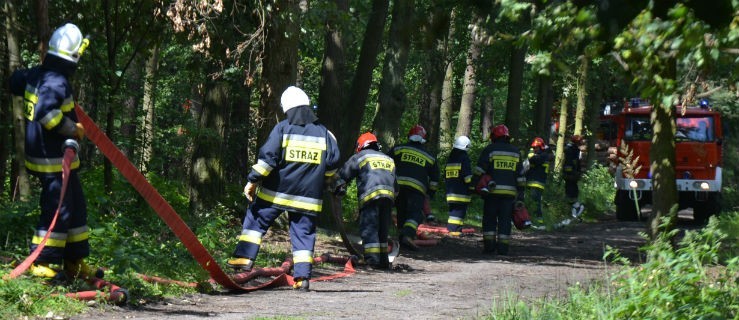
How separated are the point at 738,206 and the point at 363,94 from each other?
1898 centimetres

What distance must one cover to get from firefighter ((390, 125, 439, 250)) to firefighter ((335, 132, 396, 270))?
225cm

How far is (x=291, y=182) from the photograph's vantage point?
33.7ft

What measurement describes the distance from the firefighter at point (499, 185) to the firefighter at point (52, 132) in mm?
8295

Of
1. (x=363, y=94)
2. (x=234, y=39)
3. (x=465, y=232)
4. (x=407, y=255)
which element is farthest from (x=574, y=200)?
(x=234, y=39)

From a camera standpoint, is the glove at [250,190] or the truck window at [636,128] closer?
the glove at [250,190]

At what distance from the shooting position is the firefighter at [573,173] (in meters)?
25.8

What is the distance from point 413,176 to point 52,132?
803cm

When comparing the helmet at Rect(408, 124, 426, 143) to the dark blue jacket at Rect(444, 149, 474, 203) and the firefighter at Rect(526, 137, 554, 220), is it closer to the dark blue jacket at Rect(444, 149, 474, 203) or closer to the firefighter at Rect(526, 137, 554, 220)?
the dark blue jacket at Rect(444, 149, 474, 203)

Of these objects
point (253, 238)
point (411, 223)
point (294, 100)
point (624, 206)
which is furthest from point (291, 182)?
point (624, 206)

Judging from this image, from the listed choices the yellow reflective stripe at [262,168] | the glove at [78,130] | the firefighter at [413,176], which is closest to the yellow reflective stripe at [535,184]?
the firefighter at [413,176]

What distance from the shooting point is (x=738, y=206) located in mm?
33656

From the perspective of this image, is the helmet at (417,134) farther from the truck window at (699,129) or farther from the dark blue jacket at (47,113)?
the truck window at (699,129)

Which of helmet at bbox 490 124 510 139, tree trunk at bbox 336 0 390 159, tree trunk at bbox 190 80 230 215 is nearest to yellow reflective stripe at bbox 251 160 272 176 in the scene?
tree trunk at bbox 190 80 230 215

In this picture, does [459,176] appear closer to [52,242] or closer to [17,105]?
[17,105]
